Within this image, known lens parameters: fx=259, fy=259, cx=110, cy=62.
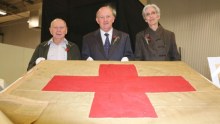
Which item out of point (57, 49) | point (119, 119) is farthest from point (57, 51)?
point (119, 119)

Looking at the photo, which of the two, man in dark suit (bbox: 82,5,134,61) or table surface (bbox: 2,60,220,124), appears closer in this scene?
table surface (bbox: 2,60,220,124)

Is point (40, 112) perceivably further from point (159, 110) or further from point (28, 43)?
point (28, 43)

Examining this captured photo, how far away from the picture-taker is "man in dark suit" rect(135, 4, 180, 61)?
183cm

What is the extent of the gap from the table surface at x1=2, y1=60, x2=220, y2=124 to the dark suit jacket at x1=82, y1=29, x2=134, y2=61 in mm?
634

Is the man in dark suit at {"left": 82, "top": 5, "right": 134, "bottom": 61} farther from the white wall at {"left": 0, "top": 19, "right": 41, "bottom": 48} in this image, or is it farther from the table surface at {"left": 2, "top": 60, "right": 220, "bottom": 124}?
the white wall at {"left": 0, "top": 19, "right": 41, "bottom": 48}

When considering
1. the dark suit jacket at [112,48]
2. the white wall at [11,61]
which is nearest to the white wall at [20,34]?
the white wall at [11,61]

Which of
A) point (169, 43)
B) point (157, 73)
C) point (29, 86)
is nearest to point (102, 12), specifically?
point (169, 43)

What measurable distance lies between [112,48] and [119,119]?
3.77ft

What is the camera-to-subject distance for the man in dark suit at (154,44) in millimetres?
1835

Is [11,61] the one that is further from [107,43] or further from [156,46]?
[156,46]

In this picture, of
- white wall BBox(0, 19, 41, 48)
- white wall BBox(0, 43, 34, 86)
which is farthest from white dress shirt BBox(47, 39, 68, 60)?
white wall BBox(0, 19, 41, 48)

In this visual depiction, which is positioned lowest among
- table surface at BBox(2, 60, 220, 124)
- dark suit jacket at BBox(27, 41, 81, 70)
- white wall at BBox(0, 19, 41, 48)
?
table surface at BBox(2, 60, 220, 124)

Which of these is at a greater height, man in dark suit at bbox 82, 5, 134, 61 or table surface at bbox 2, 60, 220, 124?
man in dark suit at bbox 82, 5, 134, 61

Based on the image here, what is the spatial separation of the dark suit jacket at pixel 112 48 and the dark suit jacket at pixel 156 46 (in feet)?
0.26
